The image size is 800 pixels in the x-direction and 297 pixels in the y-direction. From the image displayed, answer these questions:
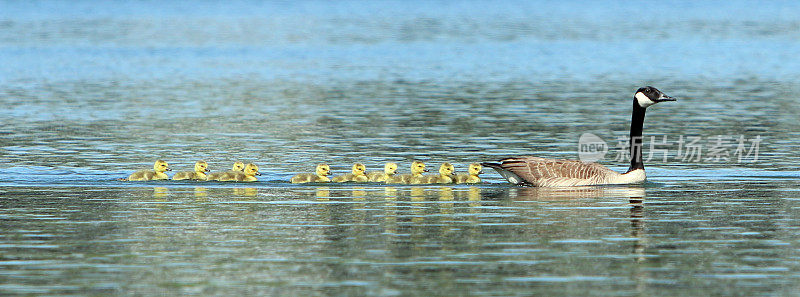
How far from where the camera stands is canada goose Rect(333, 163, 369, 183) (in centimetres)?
2500

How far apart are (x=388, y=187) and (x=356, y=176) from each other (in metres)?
0.63

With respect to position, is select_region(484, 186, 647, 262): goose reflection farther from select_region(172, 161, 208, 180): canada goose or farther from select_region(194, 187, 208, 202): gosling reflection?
select_region(172, 161, 208, 180): canada goose

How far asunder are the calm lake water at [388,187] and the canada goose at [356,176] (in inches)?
10.9

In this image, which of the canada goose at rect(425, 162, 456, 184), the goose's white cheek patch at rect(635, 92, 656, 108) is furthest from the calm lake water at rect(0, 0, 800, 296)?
the goose's white cheek patch at rect(635, 92, 656, 108)

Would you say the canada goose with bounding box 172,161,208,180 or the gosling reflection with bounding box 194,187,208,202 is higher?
the canada goose with bounding box 172,161,208,180

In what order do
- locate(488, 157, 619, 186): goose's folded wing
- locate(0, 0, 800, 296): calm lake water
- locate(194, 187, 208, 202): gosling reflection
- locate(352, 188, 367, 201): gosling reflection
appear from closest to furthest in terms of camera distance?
locate(0, 0, 800, 296): calm lake water → locate(194, 187, 208, 202): gosling reflection → locate(352, 188, 367, 201): gosling reflection → locate(488, 157, 619, 186): goose's folded wing

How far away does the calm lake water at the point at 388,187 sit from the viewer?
16156mm

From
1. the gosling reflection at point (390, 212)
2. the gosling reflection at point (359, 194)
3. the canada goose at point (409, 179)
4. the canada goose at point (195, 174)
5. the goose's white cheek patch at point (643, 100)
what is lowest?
the gosling reflection at point (390, 212)

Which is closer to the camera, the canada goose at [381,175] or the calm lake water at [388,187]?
the calm lake water at [388,187]

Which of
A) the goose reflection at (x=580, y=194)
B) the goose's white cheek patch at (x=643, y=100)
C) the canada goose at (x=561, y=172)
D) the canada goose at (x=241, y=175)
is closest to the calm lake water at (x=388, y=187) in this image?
the goose reflection at (x=580, y=194)

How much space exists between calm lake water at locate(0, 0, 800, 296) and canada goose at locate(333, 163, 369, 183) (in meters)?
0.28

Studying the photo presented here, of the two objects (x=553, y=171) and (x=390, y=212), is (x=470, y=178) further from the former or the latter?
(x=390, y=212)

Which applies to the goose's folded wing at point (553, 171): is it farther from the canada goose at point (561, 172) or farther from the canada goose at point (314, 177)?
the canada goose at point (314, 177)

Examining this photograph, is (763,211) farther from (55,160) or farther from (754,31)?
(754,31)
